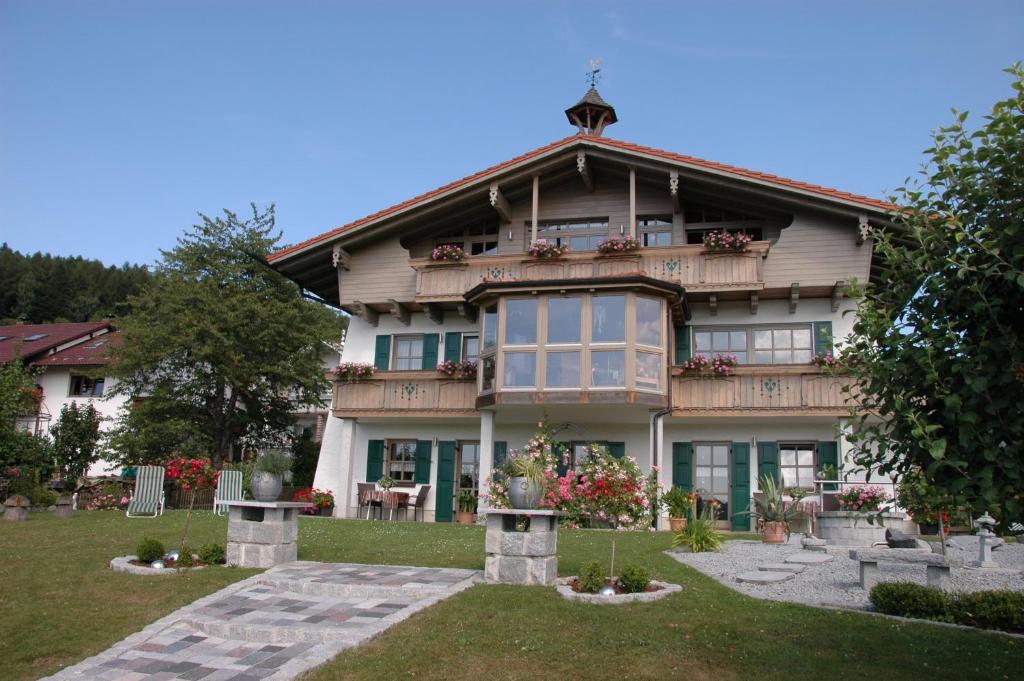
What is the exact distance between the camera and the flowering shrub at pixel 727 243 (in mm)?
19000

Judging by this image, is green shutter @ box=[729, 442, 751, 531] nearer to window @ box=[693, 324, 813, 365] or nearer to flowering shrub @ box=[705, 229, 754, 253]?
window @ box=[693, 324, 813, 365]

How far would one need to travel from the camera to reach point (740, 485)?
19.5 meters

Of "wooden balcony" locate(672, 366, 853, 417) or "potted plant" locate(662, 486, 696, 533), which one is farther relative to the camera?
"wooden balcony" locate(672, 366, 853, 417)

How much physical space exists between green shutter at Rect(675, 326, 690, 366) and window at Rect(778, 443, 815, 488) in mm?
2976

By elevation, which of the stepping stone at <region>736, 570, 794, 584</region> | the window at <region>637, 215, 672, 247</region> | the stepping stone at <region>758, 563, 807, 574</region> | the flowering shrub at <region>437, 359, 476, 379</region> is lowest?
the stepping stone at <region>736, 570, 794, 584</region>

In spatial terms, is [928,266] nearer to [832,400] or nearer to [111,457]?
[832,400]

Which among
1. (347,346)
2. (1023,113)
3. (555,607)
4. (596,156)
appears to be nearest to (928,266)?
(1023,113)

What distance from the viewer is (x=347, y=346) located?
2280cm

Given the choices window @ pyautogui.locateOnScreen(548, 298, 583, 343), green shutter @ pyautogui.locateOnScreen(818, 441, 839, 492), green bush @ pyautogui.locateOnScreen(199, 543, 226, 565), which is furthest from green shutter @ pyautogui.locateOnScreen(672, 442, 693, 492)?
green bush @ pyautogui.locateOnScreen(199, 543, 226, 565)

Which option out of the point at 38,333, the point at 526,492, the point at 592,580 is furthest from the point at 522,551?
the point at 38,333

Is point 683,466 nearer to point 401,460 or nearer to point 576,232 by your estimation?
point 576,232

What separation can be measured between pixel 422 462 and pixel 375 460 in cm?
134

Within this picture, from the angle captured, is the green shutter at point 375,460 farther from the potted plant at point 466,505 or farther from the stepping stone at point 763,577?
the stepping stone at point 763,577

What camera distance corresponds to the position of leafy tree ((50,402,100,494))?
2334cm
